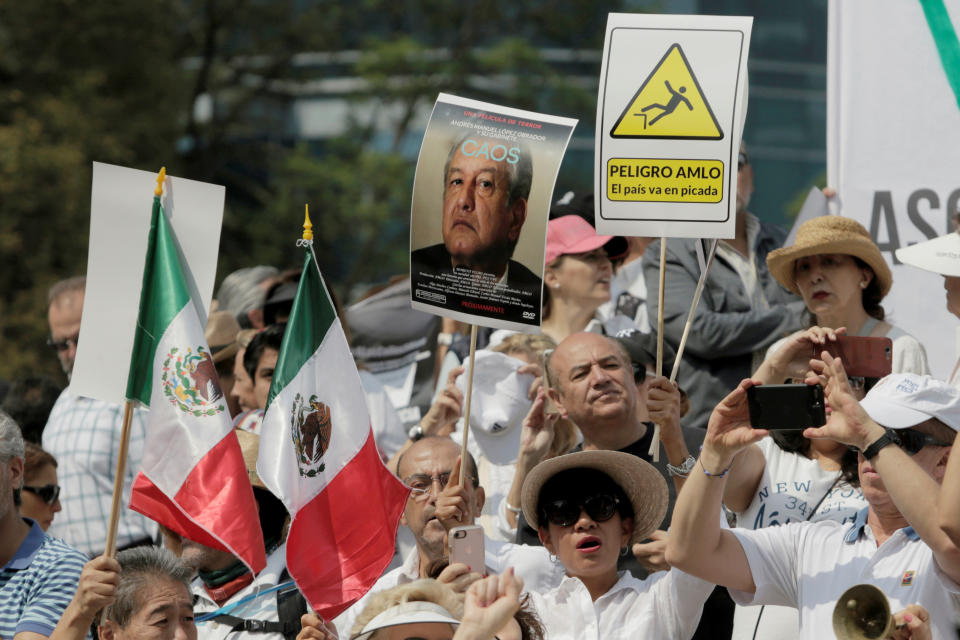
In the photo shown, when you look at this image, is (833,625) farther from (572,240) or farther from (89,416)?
(89,416)

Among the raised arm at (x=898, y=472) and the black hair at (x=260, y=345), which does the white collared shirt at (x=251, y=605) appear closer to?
the black hair at (x=260, y=345)

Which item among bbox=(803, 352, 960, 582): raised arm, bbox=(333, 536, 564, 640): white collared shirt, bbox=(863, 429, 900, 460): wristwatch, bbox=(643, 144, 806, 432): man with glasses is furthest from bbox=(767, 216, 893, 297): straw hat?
bbox=(863, 429, 900, 460): wristwatch

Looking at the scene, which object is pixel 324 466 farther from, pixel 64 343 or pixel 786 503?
pixel 64 343

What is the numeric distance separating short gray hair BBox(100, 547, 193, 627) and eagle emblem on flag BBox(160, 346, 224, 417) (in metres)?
0.46

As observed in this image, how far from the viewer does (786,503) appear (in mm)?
5191

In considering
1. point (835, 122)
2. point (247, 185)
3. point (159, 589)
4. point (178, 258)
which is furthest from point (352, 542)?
point (247, 185)

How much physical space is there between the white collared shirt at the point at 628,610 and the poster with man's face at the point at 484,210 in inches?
34.8

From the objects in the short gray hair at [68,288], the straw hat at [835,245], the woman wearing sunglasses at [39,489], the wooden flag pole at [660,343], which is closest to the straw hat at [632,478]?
the wooden flag pole at [660,343]

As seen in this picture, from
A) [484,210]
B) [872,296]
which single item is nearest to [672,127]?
[484,210]

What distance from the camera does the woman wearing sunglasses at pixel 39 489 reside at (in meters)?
6.34

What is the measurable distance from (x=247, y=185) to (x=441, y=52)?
389 centimetres

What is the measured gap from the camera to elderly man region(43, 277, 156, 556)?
702 cm

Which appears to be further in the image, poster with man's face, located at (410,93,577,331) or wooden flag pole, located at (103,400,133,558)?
poster with man's face, located at (410,93,577,331)

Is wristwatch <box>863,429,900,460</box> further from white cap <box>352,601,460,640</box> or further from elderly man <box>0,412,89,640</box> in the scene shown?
elderly man <box>0,412,89,640</box>
